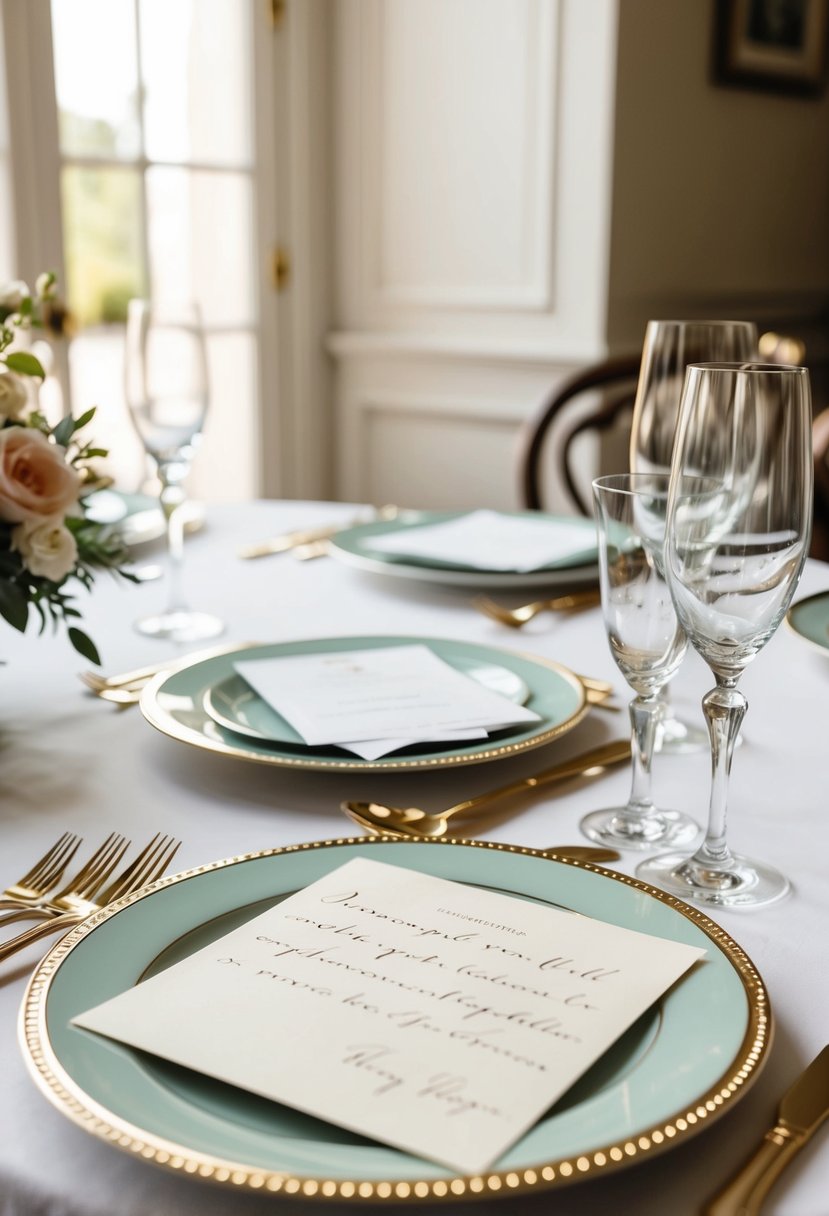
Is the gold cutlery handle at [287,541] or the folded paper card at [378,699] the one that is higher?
the folded paper card at [378,699]

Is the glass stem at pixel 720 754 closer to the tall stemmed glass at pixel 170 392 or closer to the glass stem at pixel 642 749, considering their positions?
the glass stem at pixel 642 749

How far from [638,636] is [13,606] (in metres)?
0.40

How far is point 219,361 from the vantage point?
3.04 m

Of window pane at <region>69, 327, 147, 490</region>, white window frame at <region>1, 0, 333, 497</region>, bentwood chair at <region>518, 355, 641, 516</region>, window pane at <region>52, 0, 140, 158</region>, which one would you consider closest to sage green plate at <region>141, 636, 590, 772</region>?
bentwood chair at <region>518, 355, 641, 516</region>

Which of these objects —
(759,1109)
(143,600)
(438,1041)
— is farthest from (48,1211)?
(143,600)

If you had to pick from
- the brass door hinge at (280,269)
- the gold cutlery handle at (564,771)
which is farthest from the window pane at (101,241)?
the gold cutlery handle at (564,771)

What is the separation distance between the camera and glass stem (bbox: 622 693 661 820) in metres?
0.68

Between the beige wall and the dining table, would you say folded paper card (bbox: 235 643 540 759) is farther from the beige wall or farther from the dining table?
the beige wall

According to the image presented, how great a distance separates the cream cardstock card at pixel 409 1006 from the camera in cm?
42

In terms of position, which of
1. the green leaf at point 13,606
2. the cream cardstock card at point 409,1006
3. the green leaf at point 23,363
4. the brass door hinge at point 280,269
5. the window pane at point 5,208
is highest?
the window pane at point 5,208

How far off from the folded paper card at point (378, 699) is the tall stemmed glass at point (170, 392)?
0.21 metres

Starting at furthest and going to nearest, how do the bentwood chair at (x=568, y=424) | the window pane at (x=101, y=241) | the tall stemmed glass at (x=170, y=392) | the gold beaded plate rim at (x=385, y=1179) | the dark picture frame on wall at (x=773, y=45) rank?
1. the dark picture frame on wall at (x=773, y=45)
2. the window pane at (x=101, y=241)
3. the bentwood chair at (x=568, y=424)
4. the tall stemmed glass at (x=170, y=392)
5. the gold beaded plate rim at (x=385, y=1179)

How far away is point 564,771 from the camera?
0.78m

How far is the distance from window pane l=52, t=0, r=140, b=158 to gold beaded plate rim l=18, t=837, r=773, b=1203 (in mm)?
2449
